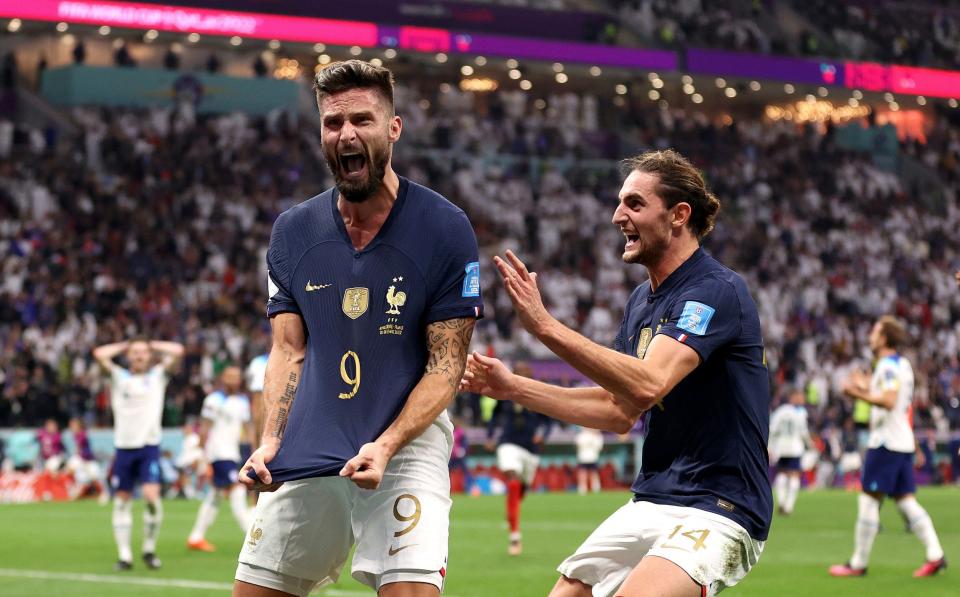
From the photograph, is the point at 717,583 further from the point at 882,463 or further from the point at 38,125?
the point at 38,125

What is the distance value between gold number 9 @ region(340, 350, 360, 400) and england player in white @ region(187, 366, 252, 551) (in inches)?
532

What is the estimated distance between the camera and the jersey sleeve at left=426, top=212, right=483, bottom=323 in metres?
5.50

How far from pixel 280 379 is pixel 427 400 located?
0.61 meters

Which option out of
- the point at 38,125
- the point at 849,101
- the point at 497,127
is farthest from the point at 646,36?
the point at 38,125

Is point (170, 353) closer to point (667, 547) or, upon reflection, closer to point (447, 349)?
point (667, 547)

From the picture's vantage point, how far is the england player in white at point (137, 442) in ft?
53.9

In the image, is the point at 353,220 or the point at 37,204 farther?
the point at 37,204

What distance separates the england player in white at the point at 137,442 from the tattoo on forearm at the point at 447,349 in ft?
38.1

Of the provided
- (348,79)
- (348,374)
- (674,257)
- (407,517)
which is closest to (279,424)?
(348,374)

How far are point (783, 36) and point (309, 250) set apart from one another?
1898 inches

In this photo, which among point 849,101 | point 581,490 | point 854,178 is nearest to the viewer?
point 581,490

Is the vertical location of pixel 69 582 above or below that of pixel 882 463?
below

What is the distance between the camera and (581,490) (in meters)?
31.8

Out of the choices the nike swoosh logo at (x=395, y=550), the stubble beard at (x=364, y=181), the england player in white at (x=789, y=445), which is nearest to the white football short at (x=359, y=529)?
the nike swoosh logo at (x=395, y=550)
